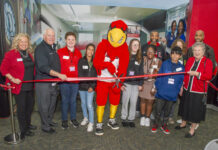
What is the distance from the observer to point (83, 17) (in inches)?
202

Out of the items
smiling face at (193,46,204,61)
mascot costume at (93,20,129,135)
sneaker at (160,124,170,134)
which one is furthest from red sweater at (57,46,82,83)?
smiling face at (193,46,204,61)

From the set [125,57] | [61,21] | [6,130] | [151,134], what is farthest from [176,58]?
[61,21]

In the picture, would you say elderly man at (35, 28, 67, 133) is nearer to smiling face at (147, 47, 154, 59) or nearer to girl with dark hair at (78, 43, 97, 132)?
girl with dark hair at (78, 43, 97, 132)

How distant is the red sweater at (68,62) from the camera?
254cm

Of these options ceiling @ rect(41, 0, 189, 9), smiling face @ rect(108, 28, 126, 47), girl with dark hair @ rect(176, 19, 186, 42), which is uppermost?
ceiling @ rect(41, 0, 189, 9)

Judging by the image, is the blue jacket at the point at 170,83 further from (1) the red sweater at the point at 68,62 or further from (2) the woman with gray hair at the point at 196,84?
(1) the red sweater at the point at 68,62

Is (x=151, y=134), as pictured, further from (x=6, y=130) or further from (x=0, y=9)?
(x=0, y=9)

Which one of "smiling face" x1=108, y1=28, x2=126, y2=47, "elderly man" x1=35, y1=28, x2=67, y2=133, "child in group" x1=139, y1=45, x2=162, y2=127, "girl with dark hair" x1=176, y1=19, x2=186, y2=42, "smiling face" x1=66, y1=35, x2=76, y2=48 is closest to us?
"elderly man" x1=35, y1=28, x2=67, y2=133

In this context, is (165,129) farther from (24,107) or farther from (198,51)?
(24,107)

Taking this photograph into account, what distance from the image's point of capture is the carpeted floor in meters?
2.28

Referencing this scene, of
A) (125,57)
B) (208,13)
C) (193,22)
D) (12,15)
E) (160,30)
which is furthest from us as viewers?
(160,30)

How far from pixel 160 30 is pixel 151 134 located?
377 cm

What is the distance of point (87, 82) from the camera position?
8.92ft

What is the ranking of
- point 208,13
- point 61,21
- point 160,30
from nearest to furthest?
point 208,13 < point 61,21 < point 160,30
